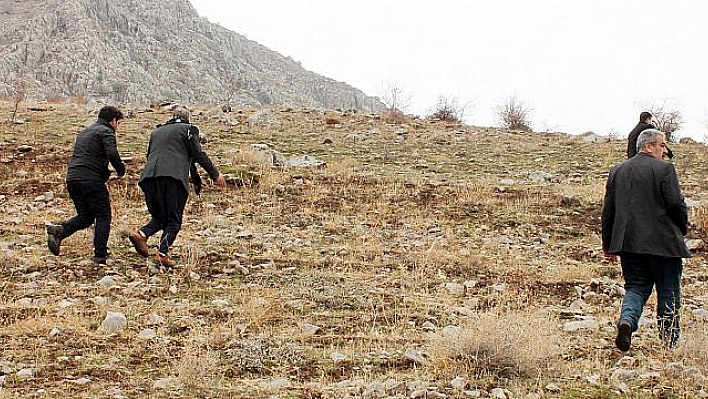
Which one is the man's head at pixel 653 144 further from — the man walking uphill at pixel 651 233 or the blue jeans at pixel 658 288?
the blue jeans at pixel 658 288

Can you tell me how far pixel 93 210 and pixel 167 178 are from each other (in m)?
0.88

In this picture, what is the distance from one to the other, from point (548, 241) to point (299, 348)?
18.8 feet

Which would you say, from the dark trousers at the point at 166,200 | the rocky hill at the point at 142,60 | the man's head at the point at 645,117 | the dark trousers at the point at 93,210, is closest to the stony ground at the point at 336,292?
the dark trousers at the point at 93,210

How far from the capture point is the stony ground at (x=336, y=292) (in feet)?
14.7

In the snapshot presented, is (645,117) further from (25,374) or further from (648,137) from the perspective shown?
(25,374)

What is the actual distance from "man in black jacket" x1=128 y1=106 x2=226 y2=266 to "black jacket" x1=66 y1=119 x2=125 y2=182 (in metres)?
0.38

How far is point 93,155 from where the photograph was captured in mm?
7422

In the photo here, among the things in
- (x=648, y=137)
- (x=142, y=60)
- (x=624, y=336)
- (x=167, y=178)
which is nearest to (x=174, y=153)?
(x=167, y=178)

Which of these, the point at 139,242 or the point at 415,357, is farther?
the point at 139,242

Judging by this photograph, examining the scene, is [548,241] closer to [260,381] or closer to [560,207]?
[560,207]

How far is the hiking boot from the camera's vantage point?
24.1 ft

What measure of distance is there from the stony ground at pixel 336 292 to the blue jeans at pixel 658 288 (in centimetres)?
20

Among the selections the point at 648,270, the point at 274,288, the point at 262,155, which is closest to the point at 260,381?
the point at 274,288

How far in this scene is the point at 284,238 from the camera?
9.24 meters
